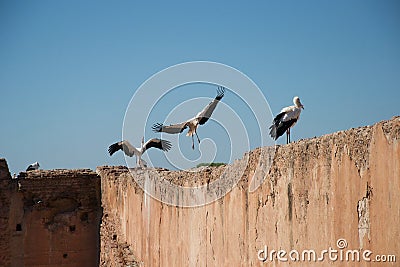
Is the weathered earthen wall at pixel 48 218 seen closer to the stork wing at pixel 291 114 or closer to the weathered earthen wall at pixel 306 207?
the weathered earthen wall at pixel 306 207

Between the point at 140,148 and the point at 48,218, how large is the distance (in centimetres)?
500

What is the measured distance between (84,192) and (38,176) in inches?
50.9

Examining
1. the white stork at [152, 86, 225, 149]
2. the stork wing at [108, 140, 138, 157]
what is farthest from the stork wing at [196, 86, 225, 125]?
the stork wing at [108, 140, 138, 157]

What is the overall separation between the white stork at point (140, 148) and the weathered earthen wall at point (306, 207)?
4477mm

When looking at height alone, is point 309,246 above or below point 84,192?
below

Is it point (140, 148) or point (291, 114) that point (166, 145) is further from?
point (291, 114)

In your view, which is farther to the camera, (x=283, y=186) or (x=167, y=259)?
(x=167, y=259)

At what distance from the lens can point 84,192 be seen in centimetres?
1795

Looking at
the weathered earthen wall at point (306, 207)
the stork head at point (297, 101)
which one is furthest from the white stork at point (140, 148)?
the stork head at point (297, 101)

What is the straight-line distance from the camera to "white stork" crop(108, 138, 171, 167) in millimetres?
12970

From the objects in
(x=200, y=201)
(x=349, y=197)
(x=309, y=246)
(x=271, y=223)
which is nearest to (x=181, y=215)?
(x=200, y=201)

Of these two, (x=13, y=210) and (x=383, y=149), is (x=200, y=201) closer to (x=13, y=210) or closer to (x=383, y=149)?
(x=383, y=149)

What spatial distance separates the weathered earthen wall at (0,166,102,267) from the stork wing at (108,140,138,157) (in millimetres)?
1808

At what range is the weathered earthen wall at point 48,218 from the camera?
17.9 m
